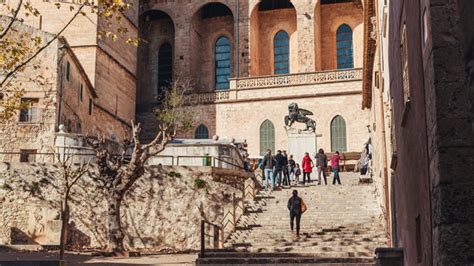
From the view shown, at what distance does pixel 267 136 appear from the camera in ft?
123

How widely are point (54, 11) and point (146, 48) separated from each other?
10.6 meters

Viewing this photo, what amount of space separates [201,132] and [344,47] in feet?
33.2

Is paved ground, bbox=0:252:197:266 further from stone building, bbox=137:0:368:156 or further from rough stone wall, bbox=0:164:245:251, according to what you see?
stone building, bbox=137:0:368:156

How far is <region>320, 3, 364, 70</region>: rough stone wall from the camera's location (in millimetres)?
41406

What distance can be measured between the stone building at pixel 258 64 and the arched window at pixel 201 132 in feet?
0.18

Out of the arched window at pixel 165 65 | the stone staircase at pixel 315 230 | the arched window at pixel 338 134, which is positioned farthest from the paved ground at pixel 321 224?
the arched window at pixel 165 65

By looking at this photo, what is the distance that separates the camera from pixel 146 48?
44625 millimetres

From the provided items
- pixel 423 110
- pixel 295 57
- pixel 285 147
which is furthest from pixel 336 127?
pixel 423 110

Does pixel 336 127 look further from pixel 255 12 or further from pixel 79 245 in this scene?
pixel 79 245

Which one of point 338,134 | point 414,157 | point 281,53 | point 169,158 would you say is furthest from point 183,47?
point 414,157

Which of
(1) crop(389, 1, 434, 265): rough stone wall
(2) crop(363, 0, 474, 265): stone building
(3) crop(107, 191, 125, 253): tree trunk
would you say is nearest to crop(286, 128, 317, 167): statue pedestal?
(3) crop(107, 191, 125, 253): tree trunk

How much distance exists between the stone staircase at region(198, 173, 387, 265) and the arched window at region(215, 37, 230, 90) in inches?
→ 827

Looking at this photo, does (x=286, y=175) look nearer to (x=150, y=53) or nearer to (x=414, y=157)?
(x=414, y=157)

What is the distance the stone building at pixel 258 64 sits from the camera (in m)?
36.5
